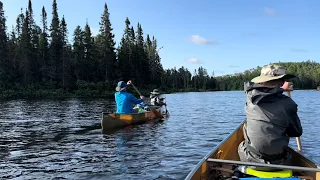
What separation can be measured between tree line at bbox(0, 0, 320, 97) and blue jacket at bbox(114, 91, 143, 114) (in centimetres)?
4325

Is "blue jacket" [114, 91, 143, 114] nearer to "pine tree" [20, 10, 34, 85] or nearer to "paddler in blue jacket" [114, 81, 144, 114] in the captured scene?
"paddler in blue jacket" [114, 81, 144, 114]

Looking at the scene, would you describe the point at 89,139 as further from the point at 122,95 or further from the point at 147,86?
the point at 147,86

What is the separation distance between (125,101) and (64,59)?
5671 cm

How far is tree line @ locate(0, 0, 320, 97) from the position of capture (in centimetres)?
6377

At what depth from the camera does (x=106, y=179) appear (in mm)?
8062

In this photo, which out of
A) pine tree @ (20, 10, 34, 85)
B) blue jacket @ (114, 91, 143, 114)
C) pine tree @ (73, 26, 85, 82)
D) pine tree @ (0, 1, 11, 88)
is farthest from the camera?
pine tree @ (73, 26, 85, 82)

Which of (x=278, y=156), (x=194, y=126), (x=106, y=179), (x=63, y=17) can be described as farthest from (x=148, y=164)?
(x=63, y=17)

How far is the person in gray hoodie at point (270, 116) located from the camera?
4.78m

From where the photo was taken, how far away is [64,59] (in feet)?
230

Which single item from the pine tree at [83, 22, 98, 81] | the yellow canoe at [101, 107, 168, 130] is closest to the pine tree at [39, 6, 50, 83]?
the pine tree at [83, 22, 98, 81]

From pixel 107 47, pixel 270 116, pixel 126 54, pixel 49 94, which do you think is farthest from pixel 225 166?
pixel 126 54

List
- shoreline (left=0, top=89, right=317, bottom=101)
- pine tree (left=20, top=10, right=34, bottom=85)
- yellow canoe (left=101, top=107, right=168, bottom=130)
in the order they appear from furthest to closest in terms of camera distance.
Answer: pine tree (left=20, top=10, right=34, bottom=85), shoreline (left=0, top=89, right=317, bottom=101), yellow canoe (left=101, top=107, right=168, bottom=130)

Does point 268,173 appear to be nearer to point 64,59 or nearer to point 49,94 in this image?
point 49,94

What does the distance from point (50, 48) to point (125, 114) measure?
6297cm
